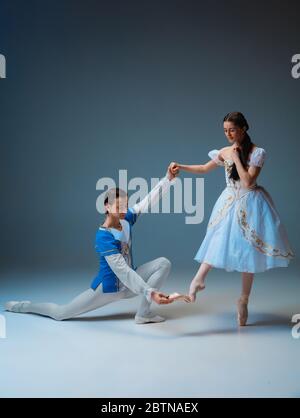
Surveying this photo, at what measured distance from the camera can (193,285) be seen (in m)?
3.75

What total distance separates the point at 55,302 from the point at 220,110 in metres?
2.70

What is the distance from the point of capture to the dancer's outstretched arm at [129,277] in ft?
11.9

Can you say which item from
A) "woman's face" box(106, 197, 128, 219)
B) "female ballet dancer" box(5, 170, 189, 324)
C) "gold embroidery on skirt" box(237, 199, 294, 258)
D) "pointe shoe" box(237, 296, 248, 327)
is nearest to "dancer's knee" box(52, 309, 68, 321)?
"female ballet dancer" box(5, 170, 189, 324)

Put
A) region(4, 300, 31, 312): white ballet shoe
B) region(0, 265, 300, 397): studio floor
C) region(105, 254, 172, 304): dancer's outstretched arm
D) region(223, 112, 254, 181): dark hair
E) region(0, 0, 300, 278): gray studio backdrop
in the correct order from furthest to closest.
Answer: region(0, 0, 300, 278): gray studio backdrop
region(4, 300, 31, 312): white ballet shoe
region(223, 112, 254, 181): dark hair
region(105, 254, 172, 304): dancer's outstretched arm
region(0, 265, 300, 397): studio floor

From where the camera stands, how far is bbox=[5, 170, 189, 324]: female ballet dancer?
12.4 ft

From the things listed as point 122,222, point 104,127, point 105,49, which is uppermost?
point 105,49

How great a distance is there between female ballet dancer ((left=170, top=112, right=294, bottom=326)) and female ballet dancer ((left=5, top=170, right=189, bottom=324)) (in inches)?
11.3

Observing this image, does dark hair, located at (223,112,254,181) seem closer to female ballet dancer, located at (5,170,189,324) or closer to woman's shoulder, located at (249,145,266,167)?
woman's shoulder, located at (249,145,266,167)

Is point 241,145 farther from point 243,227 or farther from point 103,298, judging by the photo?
point 103,298

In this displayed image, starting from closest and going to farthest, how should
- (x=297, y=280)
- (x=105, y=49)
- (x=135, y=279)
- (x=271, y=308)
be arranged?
1. (x=135, y=279)
2. (x=271, y=308)
3. (x=297, y=280)
4. (x=105, y=49)

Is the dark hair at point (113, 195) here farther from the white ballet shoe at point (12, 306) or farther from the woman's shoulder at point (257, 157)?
the white ballet shoe at point (12, 306)

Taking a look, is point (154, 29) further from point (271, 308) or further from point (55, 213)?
point (271, 308)

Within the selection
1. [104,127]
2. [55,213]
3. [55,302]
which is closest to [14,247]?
[55,213]

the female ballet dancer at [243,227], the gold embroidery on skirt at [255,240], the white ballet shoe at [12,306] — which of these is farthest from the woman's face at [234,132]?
the white ballet shoe at [12,306]
